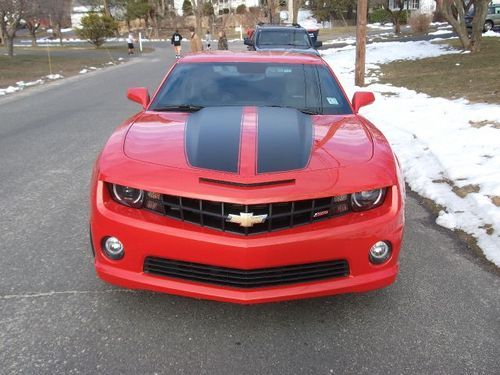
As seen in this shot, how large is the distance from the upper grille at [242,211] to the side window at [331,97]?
56.5 inches

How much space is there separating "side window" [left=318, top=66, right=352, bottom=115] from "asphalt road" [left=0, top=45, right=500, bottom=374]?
1.24 metres

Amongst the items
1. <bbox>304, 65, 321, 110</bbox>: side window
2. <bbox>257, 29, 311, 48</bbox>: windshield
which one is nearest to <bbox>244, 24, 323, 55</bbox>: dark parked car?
<bbox>257, 29, 311, 48</bbox>: windshield

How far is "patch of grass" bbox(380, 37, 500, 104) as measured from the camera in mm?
11367

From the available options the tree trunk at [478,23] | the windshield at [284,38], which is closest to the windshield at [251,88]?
the windshield at [284,38]

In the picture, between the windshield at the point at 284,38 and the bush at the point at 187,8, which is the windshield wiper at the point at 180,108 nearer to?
the windshield at the point at 284,38

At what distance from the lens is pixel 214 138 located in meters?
3.16

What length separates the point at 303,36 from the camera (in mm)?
14891

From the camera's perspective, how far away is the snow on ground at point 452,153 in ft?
14.9

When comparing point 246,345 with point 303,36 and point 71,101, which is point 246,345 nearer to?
point 71,101

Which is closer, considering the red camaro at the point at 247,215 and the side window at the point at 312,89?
the red camaro at the point at 247,215

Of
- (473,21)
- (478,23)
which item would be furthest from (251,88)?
(473,21)

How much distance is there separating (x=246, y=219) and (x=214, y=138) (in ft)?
2.31

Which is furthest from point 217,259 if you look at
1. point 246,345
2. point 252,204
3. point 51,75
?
point 51,75

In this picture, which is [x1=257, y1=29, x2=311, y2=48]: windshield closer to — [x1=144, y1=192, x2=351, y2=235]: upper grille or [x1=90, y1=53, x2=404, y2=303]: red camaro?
[x1=90, y1=53, x2=404, y2=303]: red camaro
